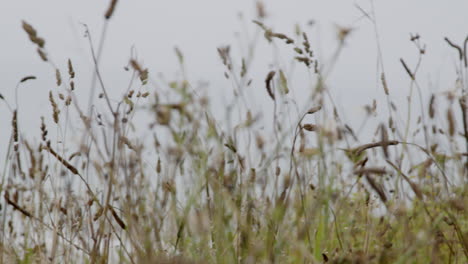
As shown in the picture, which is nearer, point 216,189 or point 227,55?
point 216,189

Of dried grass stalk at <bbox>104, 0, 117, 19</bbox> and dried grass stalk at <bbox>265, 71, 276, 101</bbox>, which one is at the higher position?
dried grass stalk at <bbox>104, 0, 117, 19</bbox>

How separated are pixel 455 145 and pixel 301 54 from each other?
80cm

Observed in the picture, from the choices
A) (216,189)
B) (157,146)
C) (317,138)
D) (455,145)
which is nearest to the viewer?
(216,189)

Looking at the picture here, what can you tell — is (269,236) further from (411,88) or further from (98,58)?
(411,88)

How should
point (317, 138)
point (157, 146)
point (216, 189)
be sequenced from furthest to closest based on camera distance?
point (157, 146), point (317, 138), point (216, 189)

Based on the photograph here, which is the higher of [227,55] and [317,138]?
[227,55]

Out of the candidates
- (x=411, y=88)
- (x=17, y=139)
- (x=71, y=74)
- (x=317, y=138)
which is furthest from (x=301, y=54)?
(x=17, y=139)

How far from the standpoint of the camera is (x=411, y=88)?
6.97ft

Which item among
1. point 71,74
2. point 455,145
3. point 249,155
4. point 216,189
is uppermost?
point 71,74

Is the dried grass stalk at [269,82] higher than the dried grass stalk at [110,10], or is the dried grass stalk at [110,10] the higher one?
the dried grass stalk at [110,10]

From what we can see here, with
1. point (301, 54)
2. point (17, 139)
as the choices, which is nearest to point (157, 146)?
point (17, 139)

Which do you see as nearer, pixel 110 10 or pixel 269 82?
pixel 110 10

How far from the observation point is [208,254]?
1.52 m

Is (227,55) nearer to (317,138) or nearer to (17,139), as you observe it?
(317,138)
